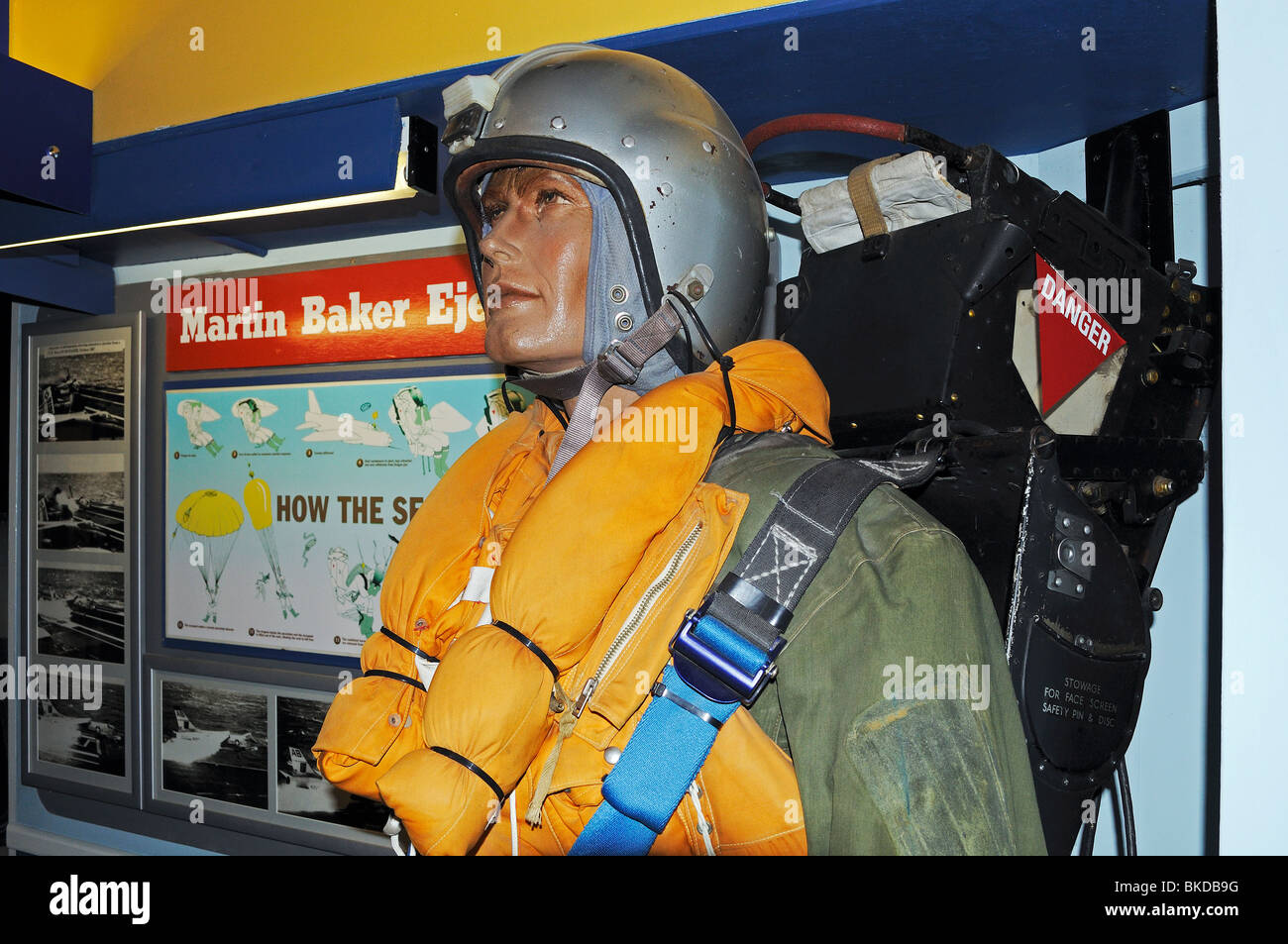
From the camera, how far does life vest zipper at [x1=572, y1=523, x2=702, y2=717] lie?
103cm

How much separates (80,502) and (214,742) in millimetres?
926

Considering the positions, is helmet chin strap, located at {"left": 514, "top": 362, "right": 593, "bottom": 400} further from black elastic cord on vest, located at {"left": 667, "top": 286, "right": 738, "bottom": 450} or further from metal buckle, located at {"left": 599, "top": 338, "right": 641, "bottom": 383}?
black elastic cord on vest, located at {"left": 667, "top": 286, "right": 738, "bottom": 450}

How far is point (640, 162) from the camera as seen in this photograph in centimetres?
126

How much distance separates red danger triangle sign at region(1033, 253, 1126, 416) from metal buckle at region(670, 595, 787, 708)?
2.19ft

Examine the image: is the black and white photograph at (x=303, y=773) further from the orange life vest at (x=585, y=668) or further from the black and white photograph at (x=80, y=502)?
the orange life vest at (x=585, y=668)

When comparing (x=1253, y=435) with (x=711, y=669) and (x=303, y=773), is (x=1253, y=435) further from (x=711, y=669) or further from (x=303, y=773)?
(x=303, y=773)

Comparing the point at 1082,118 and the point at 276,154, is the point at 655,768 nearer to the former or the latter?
the point at 1082,118

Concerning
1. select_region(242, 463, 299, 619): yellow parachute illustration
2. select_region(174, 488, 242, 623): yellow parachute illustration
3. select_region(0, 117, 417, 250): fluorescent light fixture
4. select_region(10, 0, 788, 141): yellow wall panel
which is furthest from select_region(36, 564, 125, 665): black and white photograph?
select_region(10, 0, 788, 141): yellow wall panel

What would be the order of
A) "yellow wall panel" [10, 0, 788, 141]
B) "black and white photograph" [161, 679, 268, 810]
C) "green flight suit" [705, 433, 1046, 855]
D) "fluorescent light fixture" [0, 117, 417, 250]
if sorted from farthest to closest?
"black and white photograph" [161, 679, 268, 810], "fluorescent light fixture" [0, 117, 417, 250], "yellow wall panel" [10, 0, 788, 141], "green flight suit" [705, 433, 1046, 855]

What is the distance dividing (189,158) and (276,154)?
283 mm

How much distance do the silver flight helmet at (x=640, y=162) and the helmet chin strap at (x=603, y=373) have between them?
0.01m

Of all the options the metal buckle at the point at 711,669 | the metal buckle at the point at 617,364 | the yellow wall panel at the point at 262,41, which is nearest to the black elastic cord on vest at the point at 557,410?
the metal buckle at the point at 617,364

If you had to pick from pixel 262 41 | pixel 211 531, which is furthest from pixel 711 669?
pixel 211 531

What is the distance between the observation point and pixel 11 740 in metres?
3.18
